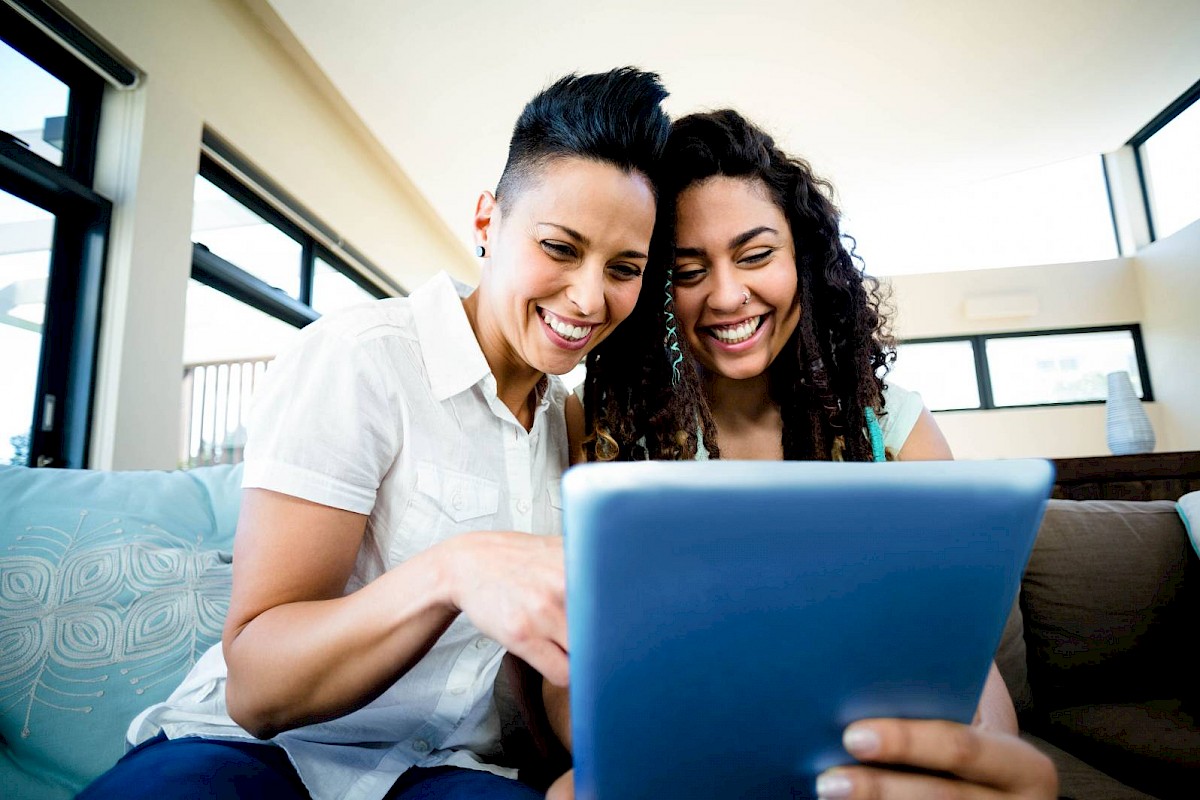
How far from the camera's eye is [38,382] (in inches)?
93.8

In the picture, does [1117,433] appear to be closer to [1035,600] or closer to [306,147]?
[1035,600]

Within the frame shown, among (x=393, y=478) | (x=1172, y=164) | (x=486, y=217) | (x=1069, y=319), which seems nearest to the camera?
(x=393, y=478)

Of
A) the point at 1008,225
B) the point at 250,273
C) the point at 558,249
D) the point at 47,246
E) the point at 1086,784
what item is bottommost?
the point at 1086,784

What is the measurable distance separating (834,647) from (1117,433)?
11.8ft

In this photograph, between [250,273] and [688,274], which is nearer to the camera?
[688,274]

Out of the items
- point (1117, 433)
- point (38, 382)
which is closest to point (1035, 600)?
point (1117, 433)

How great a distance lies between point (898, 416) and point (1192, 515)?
835 millimetres

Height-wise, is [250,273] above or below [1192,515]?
above

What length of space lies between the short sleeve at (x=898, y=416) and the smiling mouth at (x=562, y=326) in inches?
28.7

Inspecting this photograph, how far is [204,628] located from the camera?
1.00 meters

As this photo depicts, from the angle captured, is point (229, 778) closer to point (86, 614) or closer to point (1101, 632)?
point (86, 614)

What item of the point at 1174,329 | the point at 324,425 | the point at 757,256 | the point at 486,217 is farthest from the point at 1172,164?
the point at 324,425

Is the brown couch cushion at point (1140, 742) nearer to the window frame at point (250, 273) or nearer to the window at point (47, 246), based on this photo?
the window at point (47, 246)

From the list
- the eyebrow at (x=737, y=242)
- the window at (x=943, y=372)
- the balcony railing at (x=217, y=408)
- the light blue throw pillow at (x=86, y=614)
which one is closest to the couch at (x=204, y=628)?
the light blue throw pillow at (x=86, y=614)
